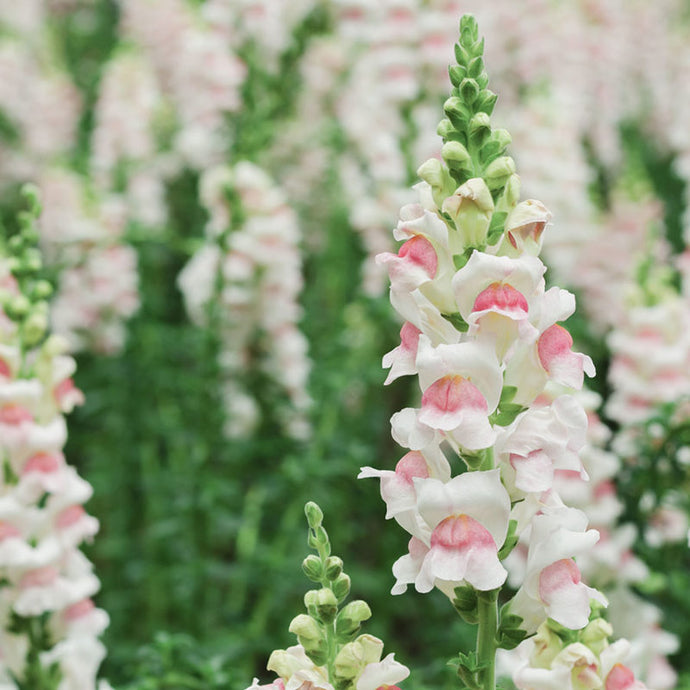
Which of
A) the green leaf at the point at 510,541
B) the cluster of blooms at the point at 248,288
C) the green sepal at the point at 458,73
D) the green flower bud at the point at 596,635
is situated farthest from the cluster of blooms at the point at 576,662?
the cluster of blooms at the point at 248,288

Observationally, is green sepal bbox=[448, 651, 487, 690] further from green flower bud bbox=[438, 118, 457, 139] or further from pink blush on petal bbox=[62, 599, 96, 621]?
pink blush on petal bbox=[62, 599, 96, 621]

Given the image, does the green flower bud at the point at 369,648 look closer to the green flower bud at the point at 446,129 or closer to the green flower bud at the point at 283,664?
the green flower bud at the point at 283,664

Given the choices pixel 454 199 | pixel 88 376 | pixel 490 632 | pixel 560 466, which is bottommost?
pixel 490 632

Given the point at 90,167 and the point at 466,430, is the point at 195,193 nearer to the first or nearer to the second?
the point at 90,167

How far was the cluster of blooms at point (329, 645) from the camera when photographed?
97 cm

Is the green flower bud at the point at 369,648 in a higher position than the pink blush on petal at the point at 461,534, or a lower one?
lower

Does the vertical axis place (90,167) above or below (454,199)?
above

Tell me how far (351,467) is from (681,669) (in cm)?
94

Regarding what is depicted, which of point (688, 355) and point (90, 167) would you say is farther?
point (90, 167)

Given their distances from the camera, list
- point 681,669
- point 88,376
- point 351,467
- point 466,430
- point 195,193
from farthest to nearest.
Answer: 1. point 195,193
2. point 88,376
3. point 351,467
4. point 681,669
5. point 466,430

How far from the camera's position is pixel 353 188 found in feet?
12.6

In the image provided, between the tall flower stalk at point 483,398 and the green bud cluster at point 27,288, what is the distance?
27.5 inches

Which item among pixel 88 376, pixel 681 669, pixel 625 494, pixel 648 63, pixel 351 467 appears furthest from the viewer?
pixel 648 63

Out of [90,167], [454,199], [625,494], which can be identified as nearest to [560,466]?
[454,199]
